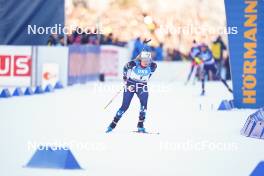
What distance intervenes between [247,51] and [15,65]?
905cm

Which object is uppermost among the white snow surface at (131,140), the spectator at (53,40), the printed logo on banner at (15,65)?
the spectator at (53,40)

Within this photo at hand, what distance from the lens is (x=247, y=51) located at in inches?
688

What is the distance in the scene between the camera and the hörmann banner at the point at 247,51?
1712cm

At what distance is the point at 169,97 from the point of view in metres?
22.2

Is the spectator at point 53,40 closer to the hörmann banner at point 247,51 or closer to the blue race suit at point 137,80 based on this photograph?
the hörmann banner at point 247,51

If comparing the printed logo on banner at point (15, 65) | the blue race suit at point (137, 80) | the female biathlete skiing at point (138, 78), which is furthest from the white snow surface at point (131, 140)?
the printed logo on banner at point (15, 65)

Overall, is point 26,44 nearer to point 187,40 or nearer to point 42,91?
point 42,91

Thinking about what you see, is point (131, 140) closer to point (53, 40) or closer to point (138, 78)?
point (138, 78)

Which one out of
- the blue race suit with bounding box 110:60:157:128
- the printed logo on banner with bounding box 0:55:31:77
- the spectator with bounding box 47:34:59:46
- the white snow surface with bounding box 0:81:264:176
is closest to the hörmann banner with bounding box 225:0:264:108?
the white snow surface with bounding box 0:81:264:176

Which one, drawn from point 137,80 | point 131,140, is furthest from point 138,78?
point 131,140

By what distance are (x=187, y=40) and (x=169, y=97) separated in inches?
1517

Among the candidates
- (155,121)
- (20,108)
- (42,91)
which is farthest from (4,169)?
(42,91)

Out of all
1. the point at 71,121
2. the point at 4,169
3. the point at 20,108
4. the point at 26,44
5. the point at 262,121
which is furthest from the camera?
the point at 26,44

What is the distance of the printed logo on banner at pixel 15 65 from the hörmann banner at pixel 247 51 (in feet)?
27.8
